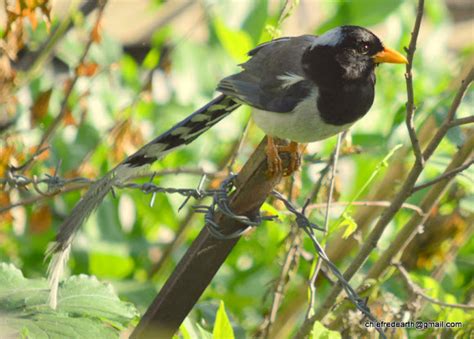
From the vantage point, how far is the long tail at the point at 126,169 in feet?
8.69

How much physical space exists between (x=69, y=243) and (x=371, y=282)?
2.95ft

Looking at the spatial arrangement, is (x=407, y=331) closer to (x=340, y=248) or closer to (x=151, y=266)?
(x=340, y=248)

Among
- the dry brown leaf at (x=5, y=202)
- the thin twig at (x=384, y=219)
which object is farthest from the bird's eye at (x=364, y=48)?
the dry brown leaf at (x=5, y=202)

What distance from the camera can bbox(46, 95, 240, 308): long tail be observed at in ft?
8.69

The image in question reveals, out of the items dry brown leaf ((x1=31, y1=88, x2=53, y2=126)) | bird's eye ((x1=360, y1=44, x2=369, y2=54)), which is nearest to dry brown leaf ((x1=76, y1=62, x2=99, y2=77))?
dry brown leaf ((x1=31, y1=88, x2=53, y2=126))

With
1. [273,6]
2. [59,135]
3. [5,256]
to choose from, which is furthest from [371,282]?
[273,6]

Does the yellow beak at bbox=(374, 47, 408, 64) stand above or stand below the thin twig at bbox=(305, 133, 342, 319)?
above

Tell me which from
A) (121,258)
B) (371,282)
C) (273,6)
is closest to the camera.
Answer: (371,282)

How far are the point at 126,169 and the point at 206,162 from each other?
170 cm

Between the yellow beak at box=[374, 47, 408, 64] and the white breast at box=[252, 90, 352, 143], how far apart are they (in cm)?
25

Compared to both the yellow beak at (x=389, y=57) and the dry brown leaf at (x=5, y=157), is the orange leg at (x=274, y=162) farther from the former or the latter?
the dry brown leaf at (x=5, y=157)

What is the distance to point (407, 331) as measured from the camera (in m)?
3.06

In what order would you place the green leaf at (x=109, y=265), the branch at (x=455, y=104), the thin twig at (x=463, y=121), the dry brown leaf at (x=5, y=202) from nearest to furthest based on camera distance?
1. the thin twig at (x=463, y=121)
2. the branch at (x=455, y=104)
3. the dry brown leaf at (x=5, y=202)
4. the green leaf at (x=109, y=265)

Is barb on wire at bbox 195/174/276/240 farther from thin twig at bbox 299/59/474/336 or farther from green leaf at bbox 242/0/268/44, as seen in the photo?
green leaf at bbox 242/0/268/44
